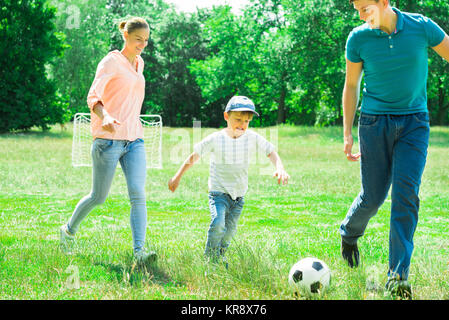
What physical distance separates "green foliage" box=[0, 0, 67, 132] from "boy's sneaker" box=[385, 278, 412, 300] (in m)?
27.6

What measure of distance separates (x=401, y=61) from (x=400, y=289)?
161 centimetres

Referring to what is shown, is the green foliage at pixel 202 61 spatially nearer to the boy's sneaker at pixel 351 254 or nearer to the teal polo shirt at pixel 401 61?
the boy's sneaker at pixel 351 254

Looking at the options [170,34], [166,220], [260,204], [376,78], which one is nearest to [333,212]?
[260,204]

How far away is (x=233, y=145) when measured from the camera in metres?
4.70

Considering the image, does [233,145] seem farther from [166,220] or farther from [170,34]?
[170,34]

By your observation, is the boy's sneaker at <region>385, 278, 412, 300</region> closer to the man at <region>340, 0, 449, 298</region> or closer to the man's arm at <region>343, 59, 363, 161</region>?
the man at <region>340, 0, 449, 298</region>

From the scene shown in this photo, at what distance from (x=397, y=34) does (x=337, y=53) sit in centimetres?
2834

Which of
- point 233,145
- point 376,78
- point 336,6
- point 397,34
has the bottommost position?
point 233,145

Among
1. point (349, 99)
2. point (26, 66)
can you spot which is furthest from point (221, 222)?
point (26, 66)

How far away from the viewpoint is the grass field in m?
4.05

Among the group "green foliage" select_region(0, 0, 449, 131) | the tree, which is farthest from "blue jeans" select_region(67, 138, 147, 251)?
the tree

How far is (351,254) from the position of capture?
4555mm

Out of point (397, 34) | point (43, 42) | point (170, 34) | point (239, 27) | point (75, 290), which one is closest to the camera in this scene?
A: point (397, 34)

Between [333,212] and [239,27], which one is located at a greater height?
[239,27]
